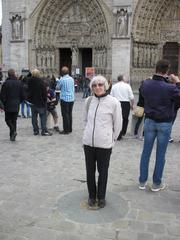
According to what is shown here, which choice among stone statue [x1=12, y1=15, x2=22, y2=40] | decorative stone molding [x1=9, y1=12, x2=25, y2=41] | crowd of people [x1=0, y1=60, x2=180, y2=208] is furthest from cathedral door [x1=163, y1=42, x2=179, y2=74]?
crowd of people [x1=0, y1=60, x2=180, y2=208]

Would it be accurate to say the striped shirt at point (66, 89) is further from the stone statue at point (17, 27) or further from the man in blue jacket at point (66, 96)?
the stone statue at point (17, 27)

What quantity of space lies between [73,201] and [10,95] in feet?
15.3

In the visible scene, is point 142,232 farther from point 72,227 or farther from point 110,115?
point 110,115

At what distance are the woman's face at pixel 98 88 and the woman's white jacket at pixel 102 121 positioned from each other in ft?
0.26

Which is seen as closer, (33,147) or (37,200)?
(37,200)

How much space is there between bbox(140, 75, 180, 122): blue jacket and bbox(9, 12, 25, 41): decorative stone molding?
21630 millimetres

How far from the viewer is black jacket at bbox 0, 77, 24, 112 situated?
29.0 feet

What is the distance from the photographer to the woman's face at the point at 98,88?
450 centimetres

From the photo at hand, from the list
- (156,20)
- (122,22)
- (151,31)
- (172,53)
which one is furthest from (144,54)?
(122,22)

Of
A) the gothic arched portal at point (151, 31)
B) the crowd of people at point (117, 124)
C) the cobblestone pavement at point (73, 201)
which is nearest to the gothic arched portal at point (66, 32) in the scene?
the gothic arched portal at point (151, 31)

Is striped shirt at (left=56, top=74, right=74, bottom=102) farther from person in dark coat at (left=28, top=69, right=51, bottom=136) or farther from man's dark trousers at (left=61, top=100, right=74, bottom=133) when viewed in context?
person in dark coat at (left=28, top=69, right=51, bottom=136)

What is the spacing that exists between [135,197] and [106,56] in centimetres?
1912

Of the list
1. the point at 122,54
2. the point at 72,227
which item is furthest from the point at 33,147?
the point at 122,54

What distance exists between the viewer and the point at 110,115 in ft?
15.0
